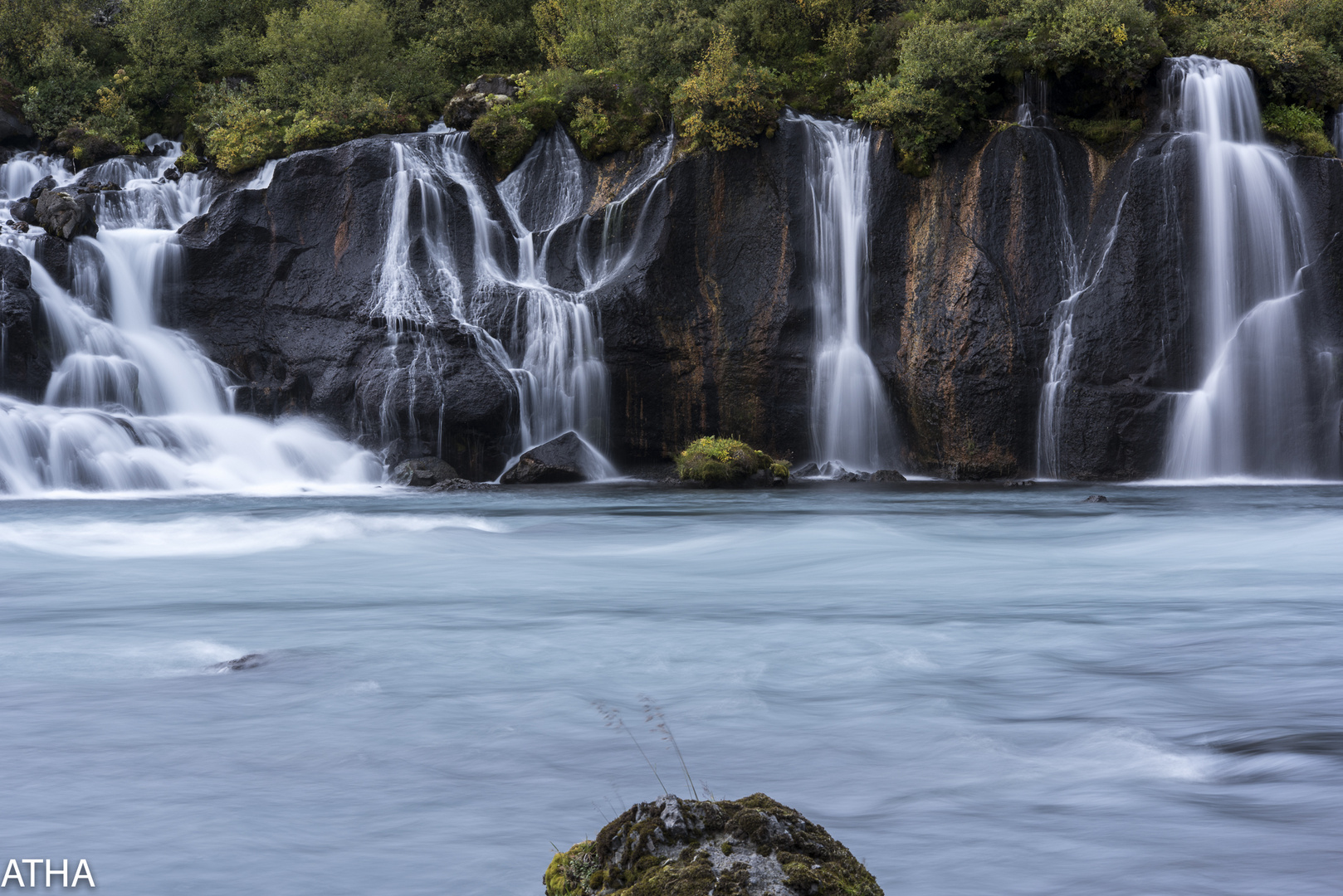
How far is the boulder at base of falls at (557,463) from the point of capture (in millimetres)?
19297

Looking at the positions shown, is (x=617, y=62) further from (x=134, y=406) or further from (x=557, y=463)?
(x=134, y=406)

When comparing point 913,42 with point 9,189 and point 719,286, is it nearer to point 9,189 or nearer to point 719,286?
point 719,286

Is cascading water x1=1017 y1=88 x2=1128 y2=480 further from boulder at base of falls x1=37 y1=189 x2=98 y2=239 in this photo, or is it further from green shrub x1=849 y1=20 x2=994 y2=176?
boulder at base of falls x1=37 y1=189 x2=98 y2=239

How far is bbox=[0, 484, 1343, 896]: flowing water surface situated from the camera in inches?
115

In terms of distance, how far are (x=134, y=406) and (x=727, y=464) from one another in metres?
11.2

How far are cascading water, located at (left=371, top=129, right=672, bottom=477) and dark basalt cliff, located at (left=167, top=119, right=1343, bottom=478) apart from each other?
221mm

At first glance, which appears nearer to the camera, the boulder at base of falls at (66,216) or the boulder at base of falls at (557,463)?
the boulder at base of falls at (557,463)

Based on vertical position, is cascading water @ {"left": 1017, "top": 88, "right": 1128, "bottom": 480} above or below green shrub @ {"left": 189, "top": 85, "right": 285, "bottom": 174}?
below

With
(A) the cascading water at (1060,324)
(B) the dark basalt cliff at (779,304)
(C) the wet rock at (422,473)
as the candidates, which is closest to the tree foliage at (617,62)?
(B) the dark basalt cliff at (779,304)

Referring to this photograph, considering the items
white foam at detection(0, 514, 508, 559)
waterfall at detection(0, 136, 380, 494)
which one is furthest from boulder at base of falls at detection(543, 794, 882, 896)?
waterfall at detection(0, 136, 380, 494)

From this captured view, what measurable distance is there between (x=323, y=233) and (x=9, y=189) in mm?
8496

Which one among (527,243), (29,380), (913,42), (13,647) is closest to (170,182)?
(29,380)

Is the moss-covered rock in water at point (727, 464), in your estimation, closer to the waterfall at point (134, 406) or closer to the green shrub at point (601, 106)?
the waterfall at point (134, 406)

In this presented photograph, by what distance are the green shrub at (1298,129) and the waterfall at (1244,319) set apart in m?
0.45
